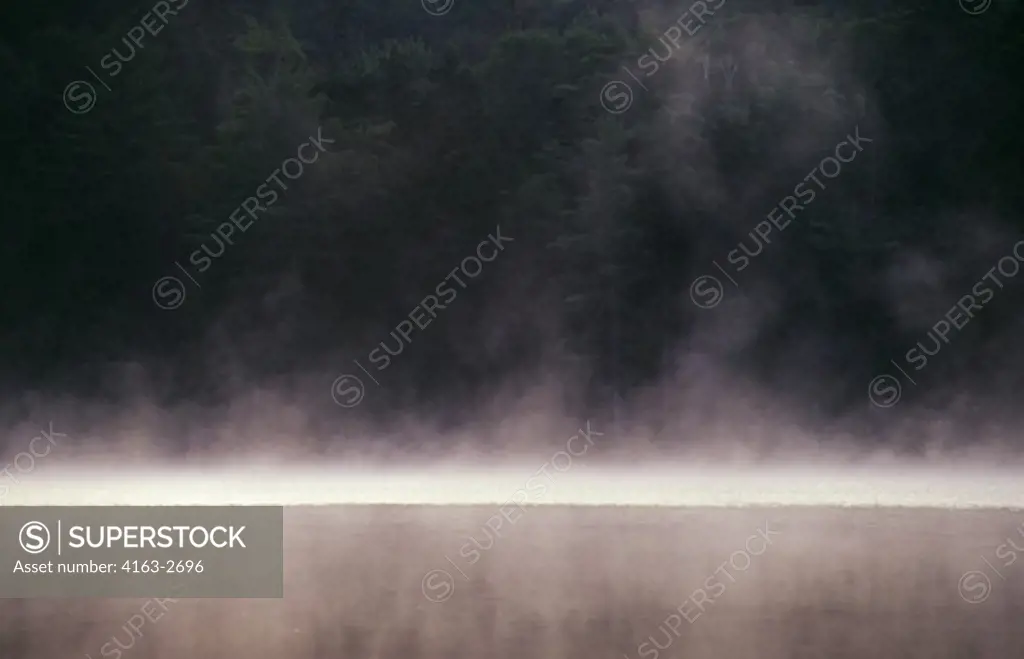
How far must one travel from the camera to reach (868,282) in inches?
138

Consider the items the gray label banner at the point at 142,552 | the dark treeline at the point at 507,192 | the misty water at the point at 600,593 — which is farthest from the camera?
the dark treeline at the point at 507,192

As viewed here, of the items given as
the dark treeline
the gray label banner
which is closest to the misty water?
the gray label banner

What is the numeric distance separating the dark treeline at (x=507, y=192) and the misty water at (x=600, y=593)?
54 centimetres

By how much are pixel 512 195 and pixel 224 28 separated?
137cm

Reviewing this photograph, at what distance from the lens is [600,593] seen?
3.04m

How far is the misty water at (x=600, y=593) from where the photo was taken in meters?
2.82

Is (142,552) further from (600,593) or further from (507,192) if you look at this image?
(507,192)

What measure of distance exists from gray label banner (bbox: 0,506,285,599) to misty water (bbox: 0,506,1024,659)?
0.05 meters

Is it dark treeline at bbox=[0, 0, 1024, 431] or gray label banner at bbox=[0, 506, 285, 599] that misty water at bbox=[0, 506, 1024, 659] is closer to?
gray label banner at bbox=[0, 506, 285, 599]

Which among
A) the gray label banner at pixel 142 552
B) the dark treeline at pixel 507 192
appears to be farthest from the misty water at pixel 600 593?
the dark treeline at pixel 507 192

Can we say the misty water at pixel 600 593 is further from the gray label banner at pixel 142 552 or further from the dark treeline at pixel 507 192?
the dark treeline at pixel 507 192

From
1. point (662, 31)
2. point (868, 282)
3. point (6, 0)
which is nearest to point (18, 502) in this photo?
point (6, 0)

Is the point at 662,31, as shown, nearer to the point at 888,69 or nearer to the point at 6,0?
the point at 888,69

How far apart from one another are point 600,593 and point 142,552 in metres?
1.68
